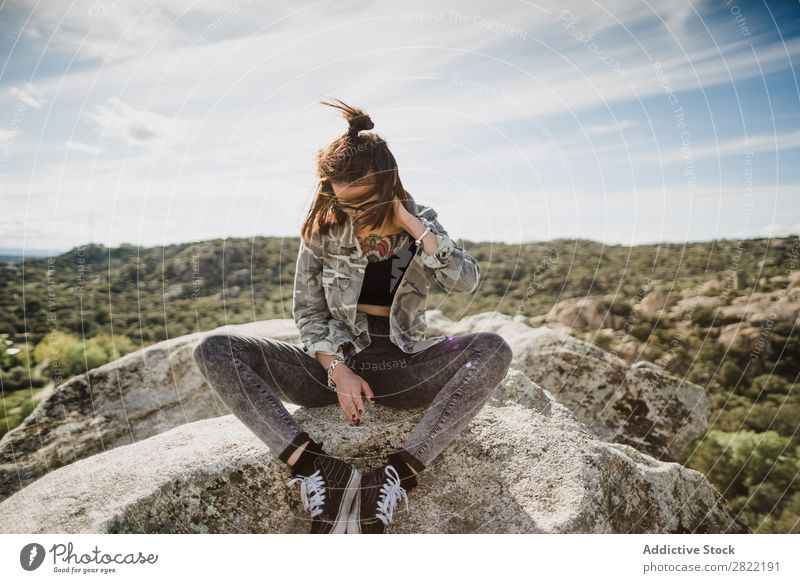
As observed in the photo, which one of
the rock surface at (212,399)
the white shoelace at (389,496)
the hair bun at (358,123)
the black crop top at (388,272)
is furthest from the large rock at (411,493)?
the hair bun at (358,123)

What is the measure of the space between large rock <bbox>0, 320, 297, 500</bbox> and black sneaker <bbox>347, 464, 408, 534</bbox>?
68.1 inches

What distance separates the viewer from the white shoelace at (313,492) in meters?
2.24

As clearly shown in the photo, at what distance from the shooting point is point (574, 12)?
123 inches

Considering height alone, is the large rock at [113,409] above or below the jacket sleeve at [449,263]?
below

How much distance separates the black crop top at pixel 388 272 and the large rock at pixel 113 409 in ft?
4.63

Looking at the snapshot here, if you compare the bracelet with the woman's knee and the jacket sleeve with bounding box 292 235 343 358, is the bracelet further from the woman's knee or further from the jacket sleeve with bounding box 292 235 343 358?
the woman's knee

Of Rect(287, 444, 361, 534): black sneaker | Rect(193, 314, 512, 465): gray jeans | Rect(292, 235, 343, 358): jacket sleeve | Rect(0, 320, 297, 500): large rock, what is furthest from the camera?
Rect(0, 320, 297, 500): large rock

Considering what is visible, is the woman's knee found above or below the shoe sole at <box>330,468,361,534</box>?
above

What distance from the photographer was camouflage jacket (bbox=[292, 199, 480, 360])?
263cm

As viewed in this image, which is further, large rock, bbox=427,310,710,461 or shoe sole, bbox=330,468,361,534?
large rock, bbox=427,310,710,461

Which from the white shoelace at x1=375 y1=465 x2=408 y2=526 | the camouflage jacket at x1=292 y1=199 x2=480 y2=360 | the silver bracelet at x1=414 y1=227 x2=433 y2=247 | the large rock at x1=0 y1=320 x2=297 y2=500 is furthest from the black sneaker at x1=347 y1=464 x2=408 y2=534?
the large rock at x1=0 y1=320 x2=297 y2=500

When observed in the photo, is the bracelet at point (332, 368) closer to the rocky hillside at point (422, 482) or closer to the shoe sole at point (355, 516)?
the rocky hillside at point (422, 482)

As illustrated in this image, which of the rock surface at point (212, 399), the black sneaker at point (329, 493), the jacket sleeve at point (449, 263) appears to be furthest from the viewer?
the rock surface at point (212, 399)
